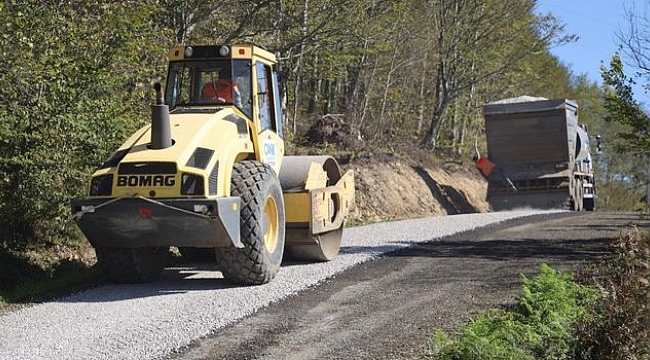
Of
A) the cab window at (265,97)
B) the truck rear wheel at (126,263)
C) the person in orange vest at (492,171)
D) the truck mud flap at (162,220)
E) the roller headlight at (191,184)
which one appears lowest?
the truck rear wheel at (126,263)

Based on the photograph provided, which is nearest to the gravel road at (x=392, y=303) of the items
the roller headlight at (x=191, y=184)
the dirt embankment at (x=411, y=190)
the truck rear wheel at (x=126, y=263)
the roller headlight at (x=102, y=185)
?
the roller headlight at (x=191, y=184)

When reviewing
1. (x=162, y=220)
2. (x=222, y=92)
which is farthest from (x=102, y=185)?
(x=222, y=92)

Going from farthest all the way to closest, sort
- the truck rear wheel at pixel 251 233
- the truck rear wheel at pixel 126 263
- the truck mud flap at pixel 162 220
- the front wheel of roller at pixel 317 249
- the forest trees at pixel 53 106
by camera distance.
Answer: the front wheel of roller at pixel 317 249, the forest trees at pixel 53 106, the truck rear wheel at pixel 126 263, the truck rear wheel at pixel 251 233, the truck mud flap at pixel 162 220

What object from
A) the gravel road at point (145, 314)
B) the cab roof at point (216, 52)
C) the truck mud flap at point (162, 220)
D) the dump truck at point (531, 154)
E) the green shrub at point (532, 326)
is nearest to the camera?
the green shrub at point (532, 326)

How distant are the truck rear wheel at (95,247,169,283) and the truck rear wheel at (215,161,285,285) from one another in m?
1.14

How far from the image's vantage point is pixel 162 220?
10.1 metres

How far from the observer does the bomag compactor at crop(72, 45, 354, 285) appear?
10.1m

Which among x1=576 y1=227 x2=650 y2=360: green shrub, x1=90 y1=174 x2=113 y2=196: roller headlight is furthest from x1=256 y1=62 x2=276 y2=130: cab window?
x1=576 y1=227 x2=650 y2=360: green shrub

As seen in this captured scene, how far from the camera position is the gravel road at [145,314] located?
8.02m

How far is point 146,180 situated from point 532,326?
15.4 ft

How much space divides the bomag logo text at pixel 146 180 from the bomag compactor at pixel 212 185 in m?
0.01

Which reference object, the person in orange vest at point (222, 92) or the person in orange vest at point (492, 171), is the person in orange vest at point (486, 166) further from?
the person in orange vest at point (222, 92)

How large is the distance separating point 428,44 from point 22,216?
25914 mm

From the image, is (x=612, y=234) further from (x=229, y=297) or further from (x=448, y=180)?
(x=448, y=180)
